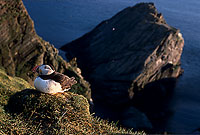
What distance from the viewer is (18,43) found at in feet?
110

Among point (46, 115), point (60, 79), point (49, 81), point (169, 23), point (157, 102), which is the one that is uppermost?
point (169, 23)

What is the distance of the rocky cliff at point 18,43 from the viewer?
31.0 m

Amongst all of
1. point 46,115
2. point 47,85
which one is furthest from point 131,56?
A: point 46,115

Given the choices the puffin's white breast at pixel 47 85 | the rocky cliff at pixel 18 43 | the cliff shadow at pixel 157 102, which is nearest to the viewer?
the puffin's white breast at pixel 47 85

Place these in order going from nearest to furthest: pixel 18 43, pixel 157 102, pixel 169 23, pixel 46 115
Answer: pixel 46 115 < pixel 18 43 < pixel 157 102 < pixel 169 23

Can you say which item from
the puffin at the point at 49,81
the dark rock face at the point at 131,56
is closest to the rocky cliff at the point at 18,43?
the puffin at the point at 49,81

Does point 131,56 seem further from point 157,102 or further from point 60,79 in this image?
point 60,79

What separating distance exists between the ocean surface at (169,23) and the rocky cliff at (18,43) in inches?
1378

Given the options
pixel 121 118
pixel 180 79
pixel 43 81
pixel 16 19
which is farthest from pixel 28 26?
pixel 180 79

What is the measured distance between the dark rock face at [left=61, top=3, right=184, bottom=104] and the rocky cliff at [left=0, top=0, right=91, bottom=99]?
2908 cm

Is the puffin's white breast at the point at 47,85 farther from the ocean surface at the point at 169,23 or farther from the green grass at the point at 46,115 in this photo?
the ocean surface at the point at 169,23

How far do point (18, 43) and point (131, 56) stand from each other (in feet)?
125

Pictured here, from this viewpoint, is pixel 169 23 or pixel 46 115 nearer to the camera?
pixel 46 115

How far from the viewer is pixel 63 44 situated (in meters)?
90.6
